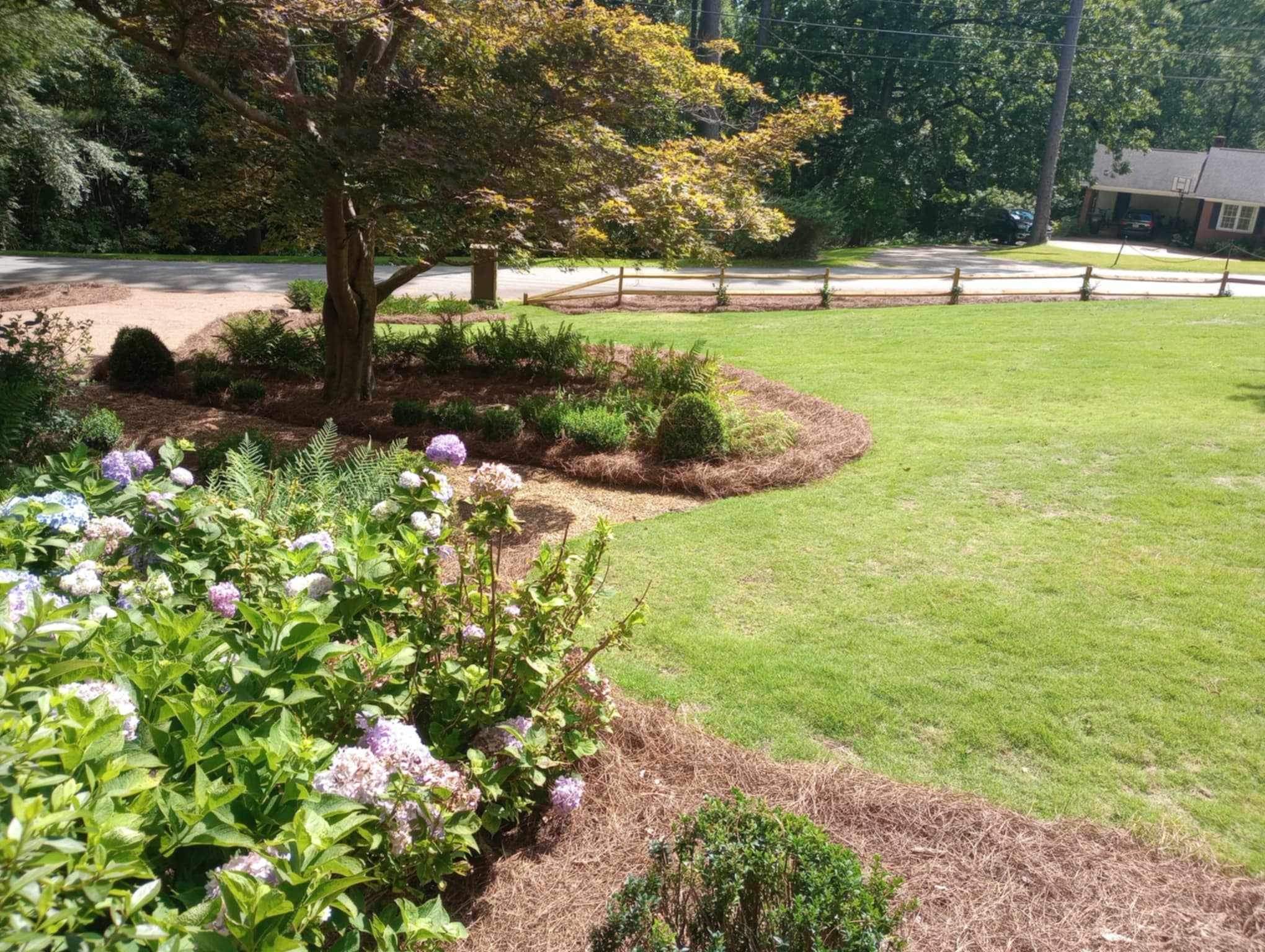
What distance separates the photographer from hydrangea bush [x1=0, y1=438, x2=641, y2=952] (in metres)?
1.73

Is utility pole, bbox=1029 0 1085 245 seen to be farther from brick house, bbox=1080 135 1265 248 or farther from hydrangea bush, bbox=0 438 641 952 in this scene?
hydrangea bush, bbox=0 438 641 952

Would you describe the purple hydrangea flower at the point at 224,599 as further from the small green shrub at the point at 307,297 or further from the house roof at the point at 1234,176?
the house roof at the point at 1234,176

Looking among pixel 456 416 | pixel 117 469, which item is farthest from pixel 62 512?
pixel 456 416

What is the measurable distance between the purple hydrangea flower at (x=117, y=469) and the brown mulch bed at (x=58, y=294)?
13.1m

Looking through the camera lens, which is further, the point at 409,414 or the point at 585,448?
the point at 409,414

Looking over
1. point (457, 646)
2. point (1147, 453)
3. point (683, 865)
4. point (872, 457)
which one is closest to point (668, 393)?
point (872, 457)

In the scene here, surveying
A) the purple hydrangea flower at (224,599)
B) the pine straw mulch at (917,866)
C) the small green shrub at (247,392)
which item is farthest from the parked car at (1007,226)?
the purple hydrangea flower at (224,599)

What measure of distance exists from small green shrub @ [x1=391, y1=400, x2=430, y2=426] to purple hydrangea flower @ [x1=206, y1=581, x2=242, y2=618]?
612cm

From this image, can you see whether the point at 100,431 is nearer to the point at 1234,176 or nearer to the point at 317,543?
the point at 317,543

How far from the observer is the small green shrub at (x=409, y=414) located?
883cm

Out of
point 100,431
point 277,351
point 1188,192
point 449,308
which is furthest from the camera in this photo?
point 1188,192

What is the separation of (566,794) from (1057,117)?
37.7 m

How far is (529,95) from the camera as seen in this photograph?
870 cm

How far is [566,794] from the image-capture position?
311cm
